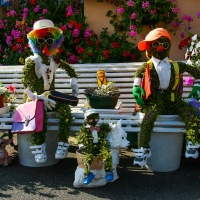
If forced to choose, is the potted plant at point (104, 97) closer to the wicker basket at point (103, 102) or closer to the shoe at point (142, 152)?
the wicker basket at point (103, 102)

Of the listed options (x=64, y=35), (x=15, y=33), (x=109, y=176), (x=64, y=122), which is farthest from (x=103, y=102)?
(x=15, y=33)

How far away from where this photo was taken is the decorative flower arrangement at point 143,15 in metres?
6.23

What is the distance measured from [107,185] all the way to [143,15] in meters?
3.36

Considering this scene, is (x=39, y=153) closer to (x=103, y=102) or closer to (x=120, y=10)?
(x=103, y=102)

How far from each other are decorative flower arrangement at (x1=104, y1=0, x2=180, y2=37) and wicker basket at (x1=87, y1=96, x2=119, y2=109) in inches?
86.4

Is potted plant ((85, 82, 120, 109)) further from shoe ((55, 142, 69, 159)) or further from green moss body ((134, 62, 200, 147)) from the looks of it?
shoe ((55, 142, 69, 159))

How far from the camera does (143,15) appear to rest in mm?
6250

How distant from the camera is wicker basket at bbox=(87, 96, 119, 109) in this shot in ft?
14.5

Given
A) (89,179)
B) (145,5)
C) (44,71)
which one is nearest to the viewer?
(89,179)

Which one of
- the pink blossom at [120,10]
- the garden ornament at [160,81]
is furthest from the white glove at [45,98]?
the pink blossom at [120,10]

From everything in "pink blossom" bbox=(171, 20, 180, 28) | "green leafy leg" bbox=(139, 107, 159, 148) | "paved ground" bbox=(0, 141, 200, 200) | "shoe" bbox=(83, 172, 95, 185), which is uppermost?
"pink blossom" bbox=(171, 20, 180, 28)

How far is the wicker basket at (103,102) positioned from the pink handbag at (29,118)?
2.08 ft

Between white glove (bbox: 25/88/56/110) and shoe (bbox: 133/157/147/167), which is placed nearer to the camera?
shoe (bbox: 133/157/147/167)

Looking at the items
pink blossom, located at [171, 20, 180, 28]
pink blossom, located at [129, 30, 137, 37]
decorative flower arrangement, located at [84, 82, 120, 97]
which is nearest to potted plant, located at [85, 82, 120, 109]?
decorative flower arrangement, located at [84, 82, 120, 97]
